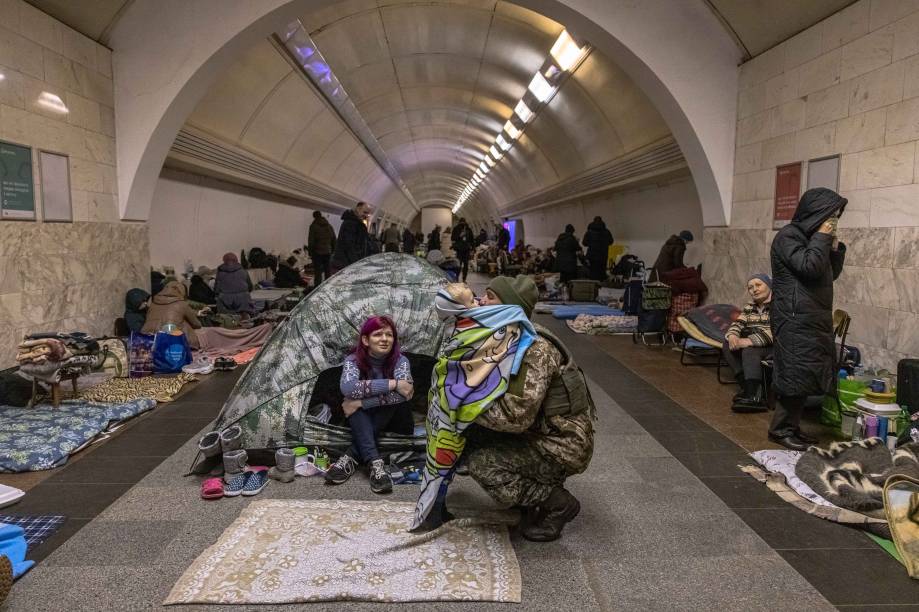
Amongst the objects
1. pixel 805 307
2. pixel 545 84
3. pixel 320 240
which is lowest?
pixel 805 307

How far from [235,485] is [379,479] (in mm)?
906

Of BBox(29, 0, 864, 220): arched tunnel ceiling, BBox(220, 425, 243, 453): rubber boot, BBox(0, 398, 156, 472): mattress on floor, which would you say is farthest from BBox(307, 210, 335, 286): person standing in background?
BBox(220, 425, 243, 453): rubber boot

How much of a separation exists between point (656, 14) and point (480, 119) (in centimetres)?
1012

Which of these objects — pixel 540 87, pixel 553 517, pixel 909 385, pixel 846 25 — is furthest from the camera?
pixel 540 87

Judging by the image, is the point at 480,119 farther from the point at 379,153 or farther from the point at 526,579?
the point at 526,579

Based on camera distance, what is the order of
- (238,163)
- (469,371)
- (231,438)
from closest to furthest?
(469,371) < (231,438) < (238,163)

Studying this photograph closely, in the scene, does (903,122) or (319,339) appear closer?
(319,339)

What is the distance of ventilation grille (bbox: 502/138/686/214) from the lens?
9609 millimetres

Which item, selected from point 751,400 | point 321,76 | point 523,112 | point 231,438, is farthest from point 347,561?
Result: point 523,112

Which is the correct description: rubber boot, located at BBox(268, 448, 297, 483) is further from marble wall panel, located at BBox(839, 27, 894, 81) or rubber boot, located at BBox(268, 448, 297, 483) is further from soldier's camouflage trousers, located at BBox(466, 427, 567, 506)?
marble wall panel, located at BBox(839, 27, 894, 81)

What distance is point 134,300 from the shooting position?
733 centimetres

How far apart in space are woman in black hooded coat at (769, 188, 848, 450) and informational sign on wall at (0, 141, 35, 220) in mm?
6666

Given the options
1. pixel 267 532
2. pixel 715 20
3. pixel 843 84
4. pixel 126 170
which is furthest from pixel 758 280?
pixel 126 170

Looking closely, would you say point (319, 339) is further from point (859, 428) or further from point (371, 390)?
point (859, 428)
